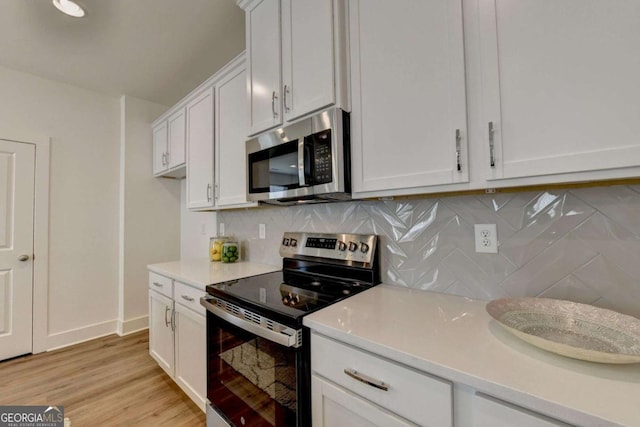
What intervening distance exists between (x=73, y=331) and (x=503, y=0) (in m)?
4.06

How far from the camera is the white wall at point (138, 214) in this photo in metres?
2.96

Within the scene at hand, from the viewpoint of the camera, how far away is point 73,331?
2725 millimetres

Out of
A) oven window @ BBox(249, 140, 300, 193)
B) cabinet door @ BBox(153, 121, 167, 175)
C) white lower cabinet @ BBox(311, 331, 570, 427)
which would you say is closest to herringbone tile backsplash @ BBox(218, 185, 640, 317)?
oven window @ BBox(249, 140, 300, 193)

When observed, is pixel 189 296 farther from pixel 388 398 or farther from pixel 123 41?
pixel 123 41

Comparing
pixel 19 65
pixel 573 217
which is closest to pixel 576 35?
pixel 573 217

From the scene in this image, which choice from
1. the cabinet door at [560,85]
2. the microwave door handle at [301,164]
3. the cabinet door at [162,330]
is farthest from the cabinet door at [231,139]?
the cabinet door at [560,85]

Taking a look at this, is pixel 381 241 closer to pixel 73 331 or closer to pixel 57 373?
pixel 57 373

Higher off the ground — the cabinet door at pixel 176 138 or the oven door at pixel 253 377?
the cabinet door at pixel 176 138

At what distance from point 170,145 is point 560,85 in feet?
9.83

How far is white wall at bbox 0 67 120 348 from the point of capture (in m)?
2.55

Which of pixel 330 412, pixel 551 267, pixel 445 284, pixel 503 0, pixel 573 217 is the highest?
pixel 503 0

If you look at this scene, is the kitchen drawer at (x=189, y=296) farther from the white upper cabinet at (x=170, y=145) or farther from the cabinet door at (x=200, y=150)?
the white upper cabinet at (x=170, y=145)

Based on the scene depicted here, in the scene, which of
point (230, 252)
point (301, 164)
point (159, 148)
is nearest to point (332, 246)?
point (301, 164)

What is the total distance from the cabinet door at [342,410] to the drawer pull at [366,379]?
0.20 ft
